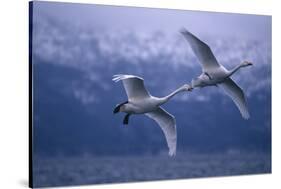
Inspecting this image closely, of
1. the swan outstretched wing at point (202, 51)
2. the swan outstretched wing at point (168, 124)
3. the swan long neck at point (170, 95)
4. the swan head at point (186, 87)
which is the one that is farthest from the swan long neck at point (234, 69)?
the swan outstretched wing at point (168, 124)

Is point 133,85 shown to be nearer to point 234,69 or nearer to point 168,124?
point 168,124

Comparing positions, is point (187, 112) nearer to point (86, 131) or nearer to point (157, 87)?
point (157, 87)

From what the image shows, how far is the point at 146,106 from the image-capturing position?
33.6 ft

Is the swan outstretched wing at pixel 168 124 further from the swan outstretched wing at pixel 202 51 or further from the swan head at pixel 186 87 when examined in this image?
the swan outstretched wing at pixel 202 51

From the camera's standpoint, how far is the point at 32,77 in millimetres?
9523

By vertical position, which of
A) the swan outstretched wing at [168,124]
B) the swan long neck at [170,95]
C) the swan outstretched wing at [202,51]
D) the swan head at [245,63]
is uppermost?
the swan outstretched wing at [202,51]

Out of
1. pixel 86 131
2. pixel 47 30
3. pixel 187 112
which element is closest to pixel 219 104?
pixel 187 112

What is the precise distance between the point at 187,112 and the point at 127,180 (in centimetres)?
129

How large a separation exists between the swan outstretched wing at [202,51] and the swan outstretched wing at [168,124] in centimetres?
89

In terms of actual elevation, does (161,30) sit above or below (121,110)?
above

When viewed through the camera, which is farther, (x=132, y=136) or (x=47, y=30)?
(x=132, y=136)

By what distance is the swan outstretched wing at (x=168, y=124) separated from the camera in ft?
33.9

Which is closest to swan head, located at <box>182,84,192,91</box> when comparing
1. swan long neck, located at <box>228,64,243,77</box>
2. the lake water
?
swan long neck, located at <box>228,64,243,77</box>

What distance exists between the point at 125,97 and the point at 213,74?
1424 millimetres
